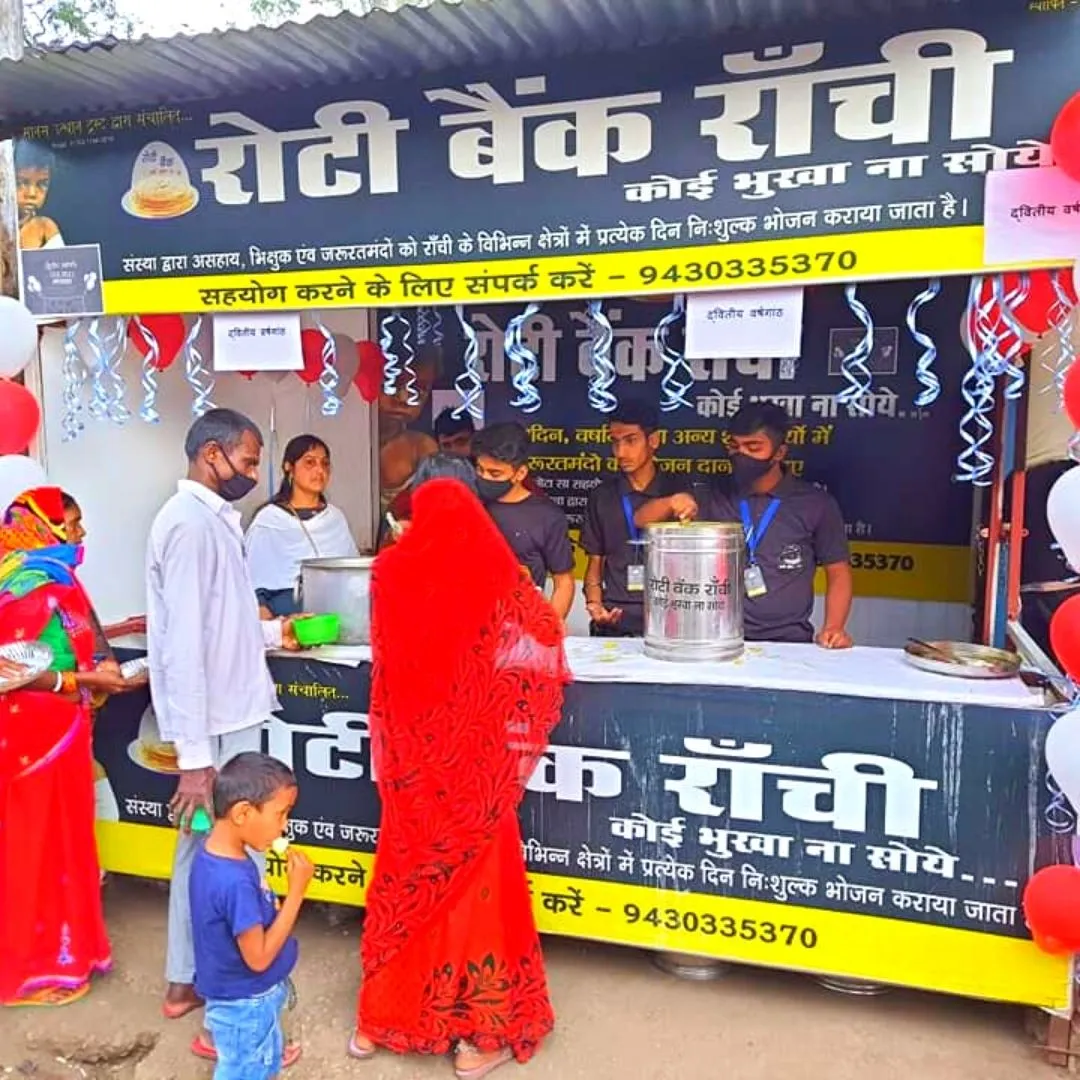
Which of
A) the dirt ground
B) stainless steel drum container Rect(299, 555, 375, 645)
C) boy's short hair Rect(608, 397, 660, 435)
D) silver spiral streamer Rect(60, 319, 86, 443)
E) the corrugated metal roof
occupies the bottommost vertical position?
the dirt ground

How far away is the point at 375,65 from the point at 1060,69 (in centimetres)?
181

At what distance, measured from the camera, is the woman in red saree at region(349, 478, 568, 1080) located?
2.32 metres

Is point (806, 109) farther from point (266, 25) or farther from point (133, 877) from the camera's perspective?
point (133, 877)

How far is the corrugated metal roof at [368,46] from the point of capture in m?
2.52

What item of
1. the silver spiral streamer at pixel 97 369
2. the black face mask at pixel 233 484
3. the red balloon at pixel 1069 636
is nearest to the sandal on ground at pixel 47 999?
the black face mask at pixel 233 484

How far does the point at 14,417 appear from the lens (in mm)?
3289

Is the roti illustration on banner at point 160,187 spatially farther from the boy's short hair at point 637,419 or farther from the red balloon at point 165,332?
the boy's short hair at point 637,419

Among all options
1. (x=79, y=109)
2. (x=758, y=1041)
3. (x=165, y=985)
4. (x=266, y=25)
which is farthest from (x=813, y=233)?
(x=165, y=985)

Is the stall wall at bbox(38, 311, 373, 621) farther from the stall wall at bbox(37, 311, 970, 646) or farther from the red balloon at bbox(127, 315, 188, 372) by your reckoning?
the red balloon at bbox(127, 315, 188, 372)

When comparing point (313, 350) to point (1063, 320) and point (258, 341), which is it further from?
point (1063, 320)

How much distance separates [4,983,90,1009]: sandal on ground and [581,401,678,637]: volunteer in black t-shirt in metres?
2.11

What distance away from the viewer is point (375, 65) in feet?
9.54

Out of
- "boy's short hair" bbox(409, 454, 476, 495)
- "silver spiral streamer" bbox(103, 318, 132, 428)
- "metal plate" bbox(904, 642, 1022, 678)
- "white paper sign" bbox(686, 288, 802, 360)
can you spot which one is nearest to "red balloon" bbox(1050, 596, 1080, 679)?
"metal plate" bbox(904, 642, 1022, 678)

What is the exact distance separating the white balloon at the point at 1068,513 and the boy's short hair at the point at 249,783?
1.83 metres
